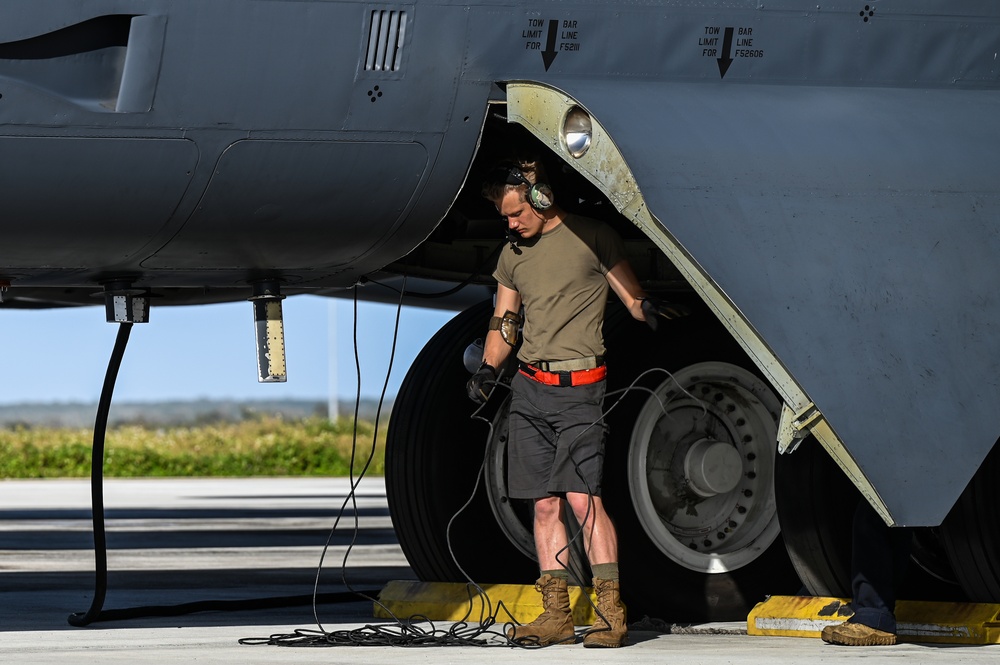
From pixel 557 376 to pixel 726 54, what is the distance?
1.52 meters

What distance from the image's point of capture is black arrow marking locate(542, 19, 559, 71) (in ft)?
22.0

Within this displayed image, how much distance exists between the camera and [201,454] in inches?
1298

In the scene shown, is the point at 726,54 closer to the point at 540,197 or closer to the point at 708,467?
the point at 540,197

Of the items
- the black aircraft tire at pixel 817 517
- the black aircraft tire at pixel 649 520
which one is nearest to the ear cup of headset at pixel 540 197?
the black aircraft tire at pixel 649 520

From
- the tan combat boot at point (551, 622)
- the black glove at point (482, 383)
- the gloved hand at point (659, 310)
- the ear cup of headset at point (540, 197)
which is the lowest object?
the tan combat boot at point (551, 622)

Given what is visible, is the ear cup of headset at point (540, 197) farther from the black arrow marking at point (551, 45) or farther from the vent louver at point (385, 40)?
the vent louver at point (385, 40)

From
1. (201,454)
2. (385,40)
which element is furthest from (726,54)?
(201,454)

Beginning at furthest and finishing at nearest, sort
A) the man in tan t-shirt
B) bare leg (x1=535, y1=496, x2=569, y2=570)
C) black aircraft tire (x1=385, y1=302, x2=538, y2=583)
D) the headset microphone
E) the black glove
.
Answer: black aircraft tire (x1=385, y1=302, x2=538, y2=583) → the headset microphone → the black glove → bare leg (x1=535, y1=496, x2=569, y2=570) → the man in tan t-shirt

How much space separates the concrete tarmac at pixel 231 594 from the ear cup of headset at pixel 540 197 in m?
1.66

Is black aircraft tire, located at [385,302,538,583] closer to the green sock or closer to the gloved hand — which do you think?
the green sock

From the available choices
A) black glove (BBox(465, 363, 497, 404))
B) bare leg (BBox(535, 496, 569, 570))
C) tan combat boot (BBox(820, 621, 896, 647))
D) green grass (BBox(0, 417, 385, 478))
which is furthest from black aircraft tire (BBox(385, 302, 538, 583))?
green grass (BBox(0, 417, 385, 478))

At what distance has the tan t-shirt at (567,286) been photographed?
679 cm

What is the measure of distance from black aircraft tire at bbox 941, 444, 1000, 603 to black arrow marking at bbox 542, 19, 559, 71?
2.35 m

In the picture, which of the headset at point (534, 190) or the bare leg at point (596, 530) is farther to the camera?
the headset at point (534, 190)
